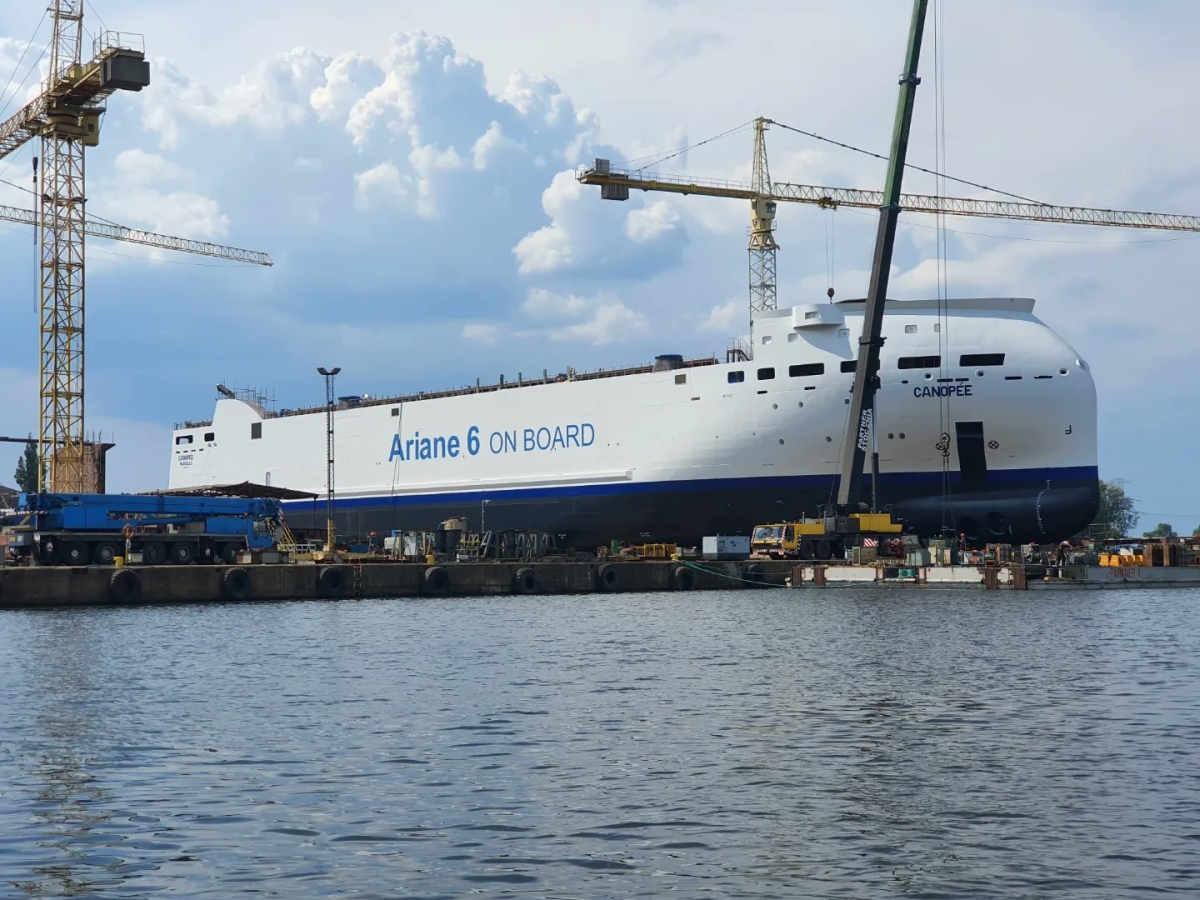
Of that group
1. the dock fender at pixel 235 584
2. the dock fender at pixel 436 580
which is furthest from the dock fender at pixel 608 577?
the dock fender at pixel 235 584

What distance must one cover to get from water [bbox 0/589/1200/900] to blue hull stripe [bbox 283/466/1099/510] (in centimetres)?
3049

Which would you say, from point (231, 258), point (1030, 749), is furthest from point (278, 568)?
point (231, 258)

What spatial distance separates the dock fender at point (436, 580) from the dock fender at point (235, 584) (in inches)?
299

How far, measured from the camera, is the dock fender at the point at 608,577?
59.7 meters

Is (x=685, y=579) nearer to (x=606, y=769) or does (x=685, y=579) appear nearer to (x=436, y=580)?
(x=436, y=580)

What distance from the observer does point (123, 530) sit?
5575cm

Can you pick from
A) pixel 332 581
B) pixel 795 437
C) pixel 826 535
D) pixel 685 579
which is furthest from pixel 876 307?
pixel 332 581

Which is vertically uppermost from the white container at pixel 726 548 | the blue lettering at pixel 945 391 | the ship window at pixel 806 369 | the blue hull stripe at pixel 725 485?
the ship window at pixel 806 369

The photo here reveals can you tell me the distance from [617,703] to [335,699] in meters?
4.92

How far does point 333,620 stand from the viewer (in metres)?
43.3

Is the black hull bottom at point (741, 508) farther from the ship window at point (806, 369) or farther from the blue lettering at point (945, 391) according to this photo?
the ship window at point (806, 369)

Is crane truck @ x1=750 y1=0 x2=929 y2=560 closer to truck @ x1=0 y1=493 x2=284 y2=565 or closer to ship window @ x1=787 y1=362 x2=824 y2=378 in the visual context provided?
ship window @ x1=787 y1=362 x2=824 y2=378

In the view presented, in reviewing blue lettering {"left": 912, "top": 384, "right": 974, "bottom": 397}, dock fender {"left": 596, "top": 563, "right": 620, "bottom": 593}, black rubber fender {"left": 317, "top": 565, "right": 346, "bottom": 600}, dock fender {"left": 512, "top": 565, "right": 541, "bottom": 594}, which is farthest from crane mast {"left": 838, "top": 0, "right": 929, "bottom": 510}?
black rubber fender {"left": 317, "top": 565, "right": 346, "bottom": 600}

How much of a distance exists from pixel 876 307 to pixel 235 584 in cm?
2997
